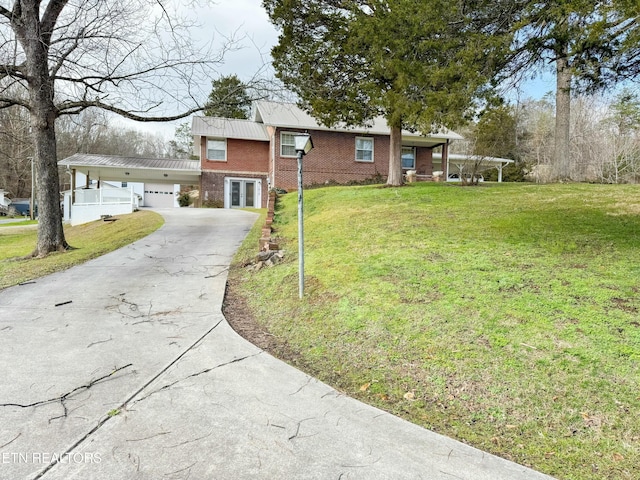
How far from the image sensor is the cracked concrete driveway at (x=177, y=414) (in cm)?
241

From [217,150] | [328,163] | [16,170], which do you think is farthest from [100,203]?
[16,170]

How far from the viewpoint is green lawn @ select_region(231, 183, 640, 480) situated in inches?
114

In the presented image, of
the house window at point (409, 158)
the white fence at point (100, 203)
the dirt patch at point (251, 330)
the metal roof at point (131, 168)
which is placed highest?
the house window at point (409, 158)

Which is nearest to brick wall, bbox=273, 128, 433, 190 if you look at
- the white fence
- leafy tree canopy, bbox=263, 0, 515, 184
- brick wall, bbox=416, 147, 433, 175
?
brick wall, bbox=416, 147, 433, 175

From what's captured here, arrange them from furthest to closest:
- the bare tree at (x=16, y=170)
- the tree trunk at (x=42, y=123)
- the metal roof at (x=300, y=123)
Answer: the bare tree at (x=16, y=170), the metal roof at (x=300, y=123), the tree trunk at (x=42, y=123)

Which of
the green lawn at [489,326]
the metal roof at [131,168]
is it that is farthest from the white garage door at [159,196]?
the green lawn at [489,326]

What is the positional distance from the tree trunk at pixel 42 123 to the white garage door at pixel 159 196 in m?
29.9

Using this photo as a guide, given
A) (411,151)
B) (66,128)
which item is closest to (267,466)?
(411,151)

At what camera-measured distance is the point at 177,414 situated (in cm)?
297

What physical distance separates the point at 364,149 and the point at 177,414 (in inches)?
833

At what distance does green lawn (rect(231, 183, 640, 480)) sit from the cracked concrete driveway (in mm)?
408

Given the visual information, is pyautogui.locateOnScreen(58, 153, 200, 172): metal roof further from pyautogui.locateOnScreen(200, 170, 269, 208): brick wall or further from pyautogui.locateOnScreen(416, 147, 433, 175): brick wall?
pyautogui.locateOnScreen(416, 147, 433, 175): brick wall

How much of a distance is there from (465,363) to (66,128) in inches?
1936

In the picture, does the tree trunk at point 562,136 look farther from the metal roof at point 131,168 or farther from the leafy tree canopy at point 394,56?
the metal roof at point 131,168
